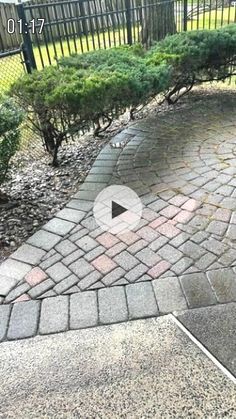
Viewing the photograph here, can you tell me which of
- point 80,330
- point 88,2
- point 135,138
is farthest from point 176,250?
point 88,2

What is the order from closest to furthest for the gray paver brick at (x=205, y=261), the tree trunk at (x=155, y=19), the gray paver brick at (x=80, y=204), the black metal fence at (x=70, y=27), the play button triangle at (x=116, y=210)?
1. the gray paver brick at (x=205, y=261)
2. the play button triangle at (x=116, y=210)
3. the gray paver brick at (x=80, y=204)
4. the black metal fence at (x=70, y=27)
5. the tree trunk at (x=155, y=19)

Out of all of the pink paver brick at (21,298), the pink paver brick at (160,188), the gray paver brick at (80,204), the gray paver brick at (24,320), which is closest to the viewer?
the gray paver brick at (24,320)

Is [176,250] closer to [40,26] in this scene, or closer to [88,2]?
[40,26]

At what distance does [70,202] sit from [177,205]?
983mm

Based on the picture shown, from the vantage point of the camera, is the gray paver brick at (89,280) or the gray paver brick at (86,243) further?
the gray paver brick at (86,243)

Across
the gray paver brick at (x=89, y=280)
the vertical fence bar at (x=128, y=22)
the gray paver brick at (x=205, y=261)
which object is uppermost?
the vertical fence bar at (x=128, y=22)

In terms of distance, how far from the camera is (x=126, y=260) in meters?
2.59

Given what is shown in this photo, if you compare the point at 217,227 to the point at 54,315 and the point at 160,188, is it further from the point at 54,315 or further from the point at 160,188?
the point at 54,315

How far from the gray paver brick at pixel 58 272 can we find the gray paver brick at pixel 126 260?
363mm

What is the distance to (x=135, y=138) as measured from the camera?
4.53 meters

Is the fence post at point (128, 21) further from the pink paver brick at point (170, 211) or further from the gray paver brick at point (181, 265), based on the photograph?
the gray paver brick at point (181, 265)

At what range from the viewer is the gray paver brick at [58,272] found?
250 cm

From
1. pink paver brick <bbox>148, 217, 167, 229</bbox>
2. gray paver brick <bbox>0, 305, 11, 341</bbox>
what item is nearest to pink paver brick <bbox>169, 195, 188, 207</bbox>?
pink paver brick <bbox>148, 217, 167, 229</bbox>

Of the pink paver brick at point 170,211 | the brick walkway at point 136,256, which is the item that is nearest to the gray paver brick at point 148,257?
the brick walkway at point 136,256
